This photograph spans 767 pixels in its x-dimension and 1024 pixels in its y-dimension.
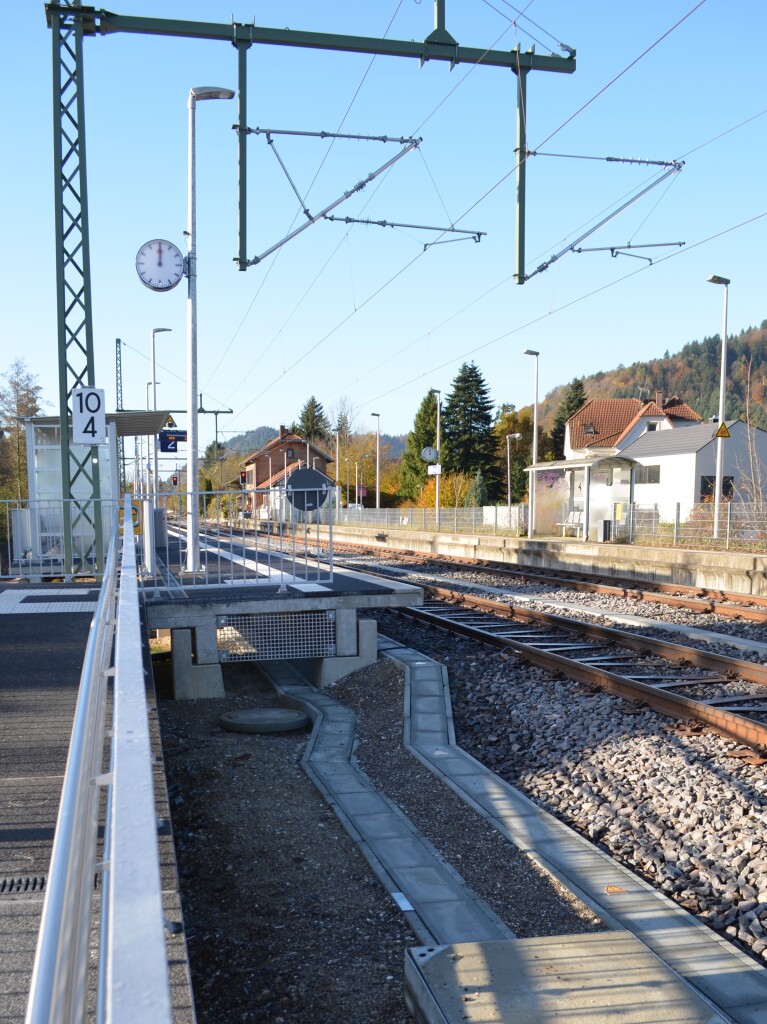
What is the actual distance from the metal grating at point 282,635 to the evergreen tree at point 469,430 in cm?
6759

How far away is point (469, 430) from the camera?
7962 centimetres

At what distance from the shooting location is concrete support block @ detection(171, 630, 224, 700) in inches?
413

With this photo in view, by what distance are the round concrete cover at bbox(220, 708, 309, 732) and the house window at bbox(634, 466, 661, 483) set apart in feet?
129

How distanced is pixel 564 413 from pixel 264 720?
93870mm

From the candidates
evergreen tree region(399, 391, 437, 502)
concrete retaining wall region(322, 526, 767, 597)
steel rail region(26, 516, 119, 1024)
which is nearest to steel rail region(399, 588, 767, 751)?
steel rail region(26, 516, 119, 1024)

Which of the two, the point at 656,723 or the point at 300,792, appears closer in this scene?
the point at 300,792

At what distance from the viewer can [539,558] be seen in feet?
94.4

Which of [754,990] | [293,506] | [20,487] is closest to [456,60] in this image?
[293,506]

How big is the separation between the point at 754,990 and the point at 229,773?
181 inches

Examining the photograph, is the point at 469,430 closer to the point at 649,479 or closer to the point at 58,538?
the point at 649,479

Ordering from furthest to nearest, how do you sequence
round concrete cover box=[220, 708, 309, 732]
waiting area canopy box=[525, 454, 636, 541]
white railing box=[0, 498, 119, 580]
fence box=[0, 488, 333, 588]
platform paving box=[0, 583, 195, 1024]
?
1. waiting area canopy box=[525, 454, 636, 541]
2. white railing box=[0, 498, 119, 580]
3. fence box=[0, 488, 333, 588]
4. round concrete cover box=[220, 708, 309, 732]
5. platform paving box=[0, 583, 195, 1024]

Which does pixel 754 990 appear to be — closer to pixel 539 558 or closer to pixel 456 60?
pixel 456 60

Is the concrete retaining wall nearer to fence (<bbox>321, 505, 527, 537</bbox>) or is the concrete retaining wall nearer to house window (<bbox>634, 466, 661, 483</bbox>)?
fence (<bbox>321, 505, 527, 537</bbox>)

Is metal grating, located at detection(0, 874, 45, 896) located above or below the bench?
below
